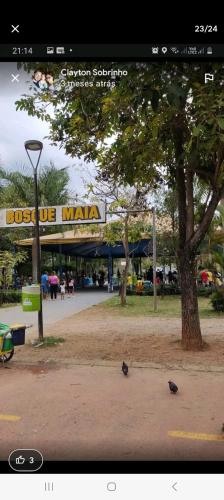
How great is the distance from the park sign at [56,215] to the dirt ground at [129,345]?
144 inches

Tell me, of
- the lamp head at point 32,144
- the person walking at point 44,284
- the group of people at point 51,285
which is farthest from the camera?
the person walking at point 44,284

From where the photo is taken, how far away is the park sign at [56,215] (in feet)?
41.4

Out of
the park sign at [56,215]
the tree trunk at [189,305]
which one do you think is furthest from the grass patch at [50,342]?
the park sign at [56,215]

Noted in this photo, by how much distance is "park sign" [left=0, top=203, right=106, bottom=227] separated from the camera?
12.6 m

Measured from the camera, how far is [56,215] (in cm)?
1281

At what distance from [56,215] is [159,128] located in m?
8.27

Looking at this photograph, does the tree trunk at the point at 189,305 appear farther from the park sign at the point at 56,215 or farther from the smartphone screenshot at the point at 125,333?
the park sign at the point at 56,215

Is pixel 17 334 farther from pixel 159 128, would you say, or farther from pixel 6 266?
pixel 6 266

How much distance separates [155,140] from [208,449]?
3.55 m

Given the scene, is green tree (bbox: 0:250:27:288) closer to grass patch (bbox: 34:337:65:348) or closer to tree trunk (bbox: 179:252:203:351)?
grass patch (bbox: 34:337:65:348)

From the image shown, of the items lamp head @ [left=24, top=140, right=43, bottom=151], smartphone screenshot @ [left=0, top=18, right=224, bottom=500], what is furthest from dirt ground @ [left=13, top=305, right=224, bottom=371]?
lamp head @ [left=24, top=140, right=43, bottom=151]

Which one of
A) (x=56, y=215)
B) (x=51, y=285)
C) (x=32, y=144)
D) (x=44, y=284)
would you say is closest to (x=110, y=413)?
(x=32, y=144)

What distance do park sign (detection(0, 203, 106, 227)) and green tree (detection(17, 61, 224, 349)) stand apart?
218 inches

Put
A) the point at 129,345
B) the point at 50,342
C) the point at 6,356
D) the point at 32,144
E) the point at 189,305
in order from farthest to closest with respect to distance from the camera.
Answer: the point at 50,342 → the point at 129,345 → the point at 189,305 → the point at 6,356 → the point at 32,144
